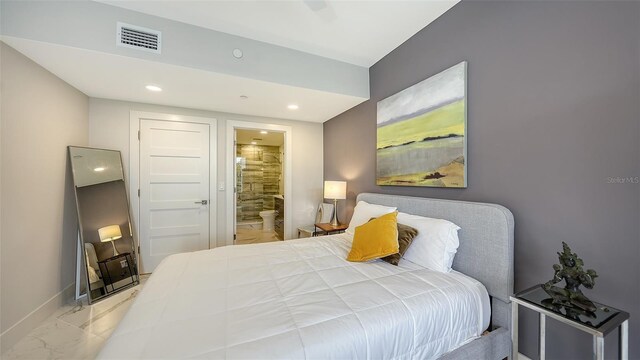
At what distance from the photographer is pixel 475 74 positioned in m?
1.71

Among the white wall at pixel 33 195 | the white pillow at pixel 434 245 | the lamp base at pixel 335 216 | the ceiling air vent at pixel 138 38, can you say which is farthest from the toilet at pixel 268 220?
the white pillow at pixel 434 245

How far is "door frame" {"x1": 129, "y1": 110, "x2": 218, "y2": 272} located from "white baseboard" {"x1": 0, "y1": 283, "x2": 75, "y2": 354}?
756 mm

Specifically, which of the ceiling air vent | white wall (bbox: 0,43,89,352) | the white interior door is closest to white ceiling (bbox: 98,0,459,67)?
the ceiling air vent

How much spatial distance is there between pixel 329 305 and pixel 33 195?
2.67 meters

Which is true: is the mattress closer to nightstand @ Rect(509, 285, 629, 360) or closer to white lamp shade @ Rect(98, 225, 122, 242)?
nightstand @ Rect(509, 285, 629, 360)

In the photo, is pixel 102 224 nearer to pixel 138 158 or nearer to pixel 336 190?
pixel 138 158

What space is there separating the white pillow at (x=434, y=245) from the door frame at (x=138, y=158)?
2.76 metres

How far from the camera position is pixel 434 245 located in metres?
1.63

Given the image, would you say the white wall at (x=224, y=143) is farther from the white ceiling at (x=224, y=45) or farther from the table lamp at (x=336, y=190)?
the table lamp at (x=336, y=190)

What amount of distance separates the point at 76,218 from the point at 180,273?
203 centimetres

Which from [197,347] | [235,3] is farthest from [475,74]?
[197,347]

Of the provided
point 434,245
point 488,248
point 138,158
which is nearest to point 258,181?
point 138,158

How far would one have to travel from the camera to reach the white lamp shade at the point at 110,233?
8.36 ft

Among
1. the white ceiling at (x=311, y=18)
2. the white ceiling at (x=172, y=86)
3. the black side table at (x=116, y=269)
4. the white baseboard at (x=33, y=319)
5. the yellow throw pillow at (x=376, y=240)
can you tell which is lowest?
the white baseboard at (x=33, y=319)
